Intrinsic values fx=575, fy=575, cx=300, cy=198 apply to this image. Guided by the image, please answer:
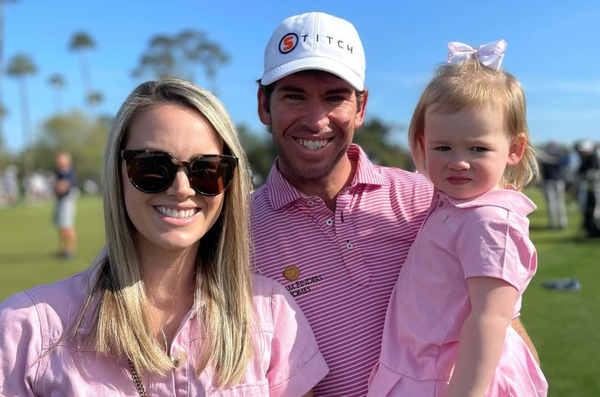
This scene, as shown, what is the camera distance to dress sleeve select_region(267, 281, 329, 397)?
2240 millimetres

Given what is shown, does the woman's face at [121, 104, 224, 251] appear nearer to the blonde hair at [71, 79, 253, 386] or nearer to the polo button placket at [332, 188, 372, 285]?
Result: the blonde hair at [71, 79, 253, 386]

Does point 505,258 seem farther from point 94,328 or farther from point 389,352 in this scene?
point 94,328

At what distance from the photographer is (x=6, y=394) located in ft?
6.27

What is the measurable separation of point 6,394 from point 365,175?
1.86 meters

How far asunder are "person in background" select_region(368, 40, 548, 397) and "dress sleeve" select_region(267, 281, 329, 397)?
0.29 m

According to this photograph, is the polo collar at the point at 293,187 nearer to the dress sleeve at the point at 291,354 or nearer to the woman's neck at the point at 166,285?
the dress sleeve at the point at 291,354

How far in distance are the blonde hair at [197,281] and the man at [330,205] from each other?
0.39 meters

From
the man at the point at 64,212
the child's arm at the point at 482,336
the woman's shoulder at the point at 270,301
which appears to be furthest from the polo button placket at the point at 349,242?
the man at the point at 64,212

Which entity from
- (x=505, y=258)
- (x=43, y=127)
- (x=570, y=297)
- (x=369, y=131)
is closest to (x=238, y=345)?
(x=505, y=258)

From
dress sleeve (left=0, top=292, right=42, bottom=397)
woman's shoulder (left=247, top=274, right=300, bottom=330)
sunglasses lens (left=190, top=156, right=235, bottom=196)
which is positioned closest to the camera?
dress sleeve (left=0, top=292, right=42, bottom=397)

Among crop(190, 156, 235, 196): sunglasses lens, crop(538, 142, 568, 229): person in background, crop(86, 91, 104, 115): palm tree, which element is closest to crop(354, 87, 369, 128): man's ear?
crop(190, 156, 235, 196): sunglasses lens

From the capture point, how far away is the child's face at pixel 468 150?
226cm

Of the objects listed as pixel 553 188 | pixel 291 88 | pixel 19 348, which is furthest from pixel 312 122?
pixel 553 188

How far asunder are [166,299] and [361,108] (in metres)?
1.55
